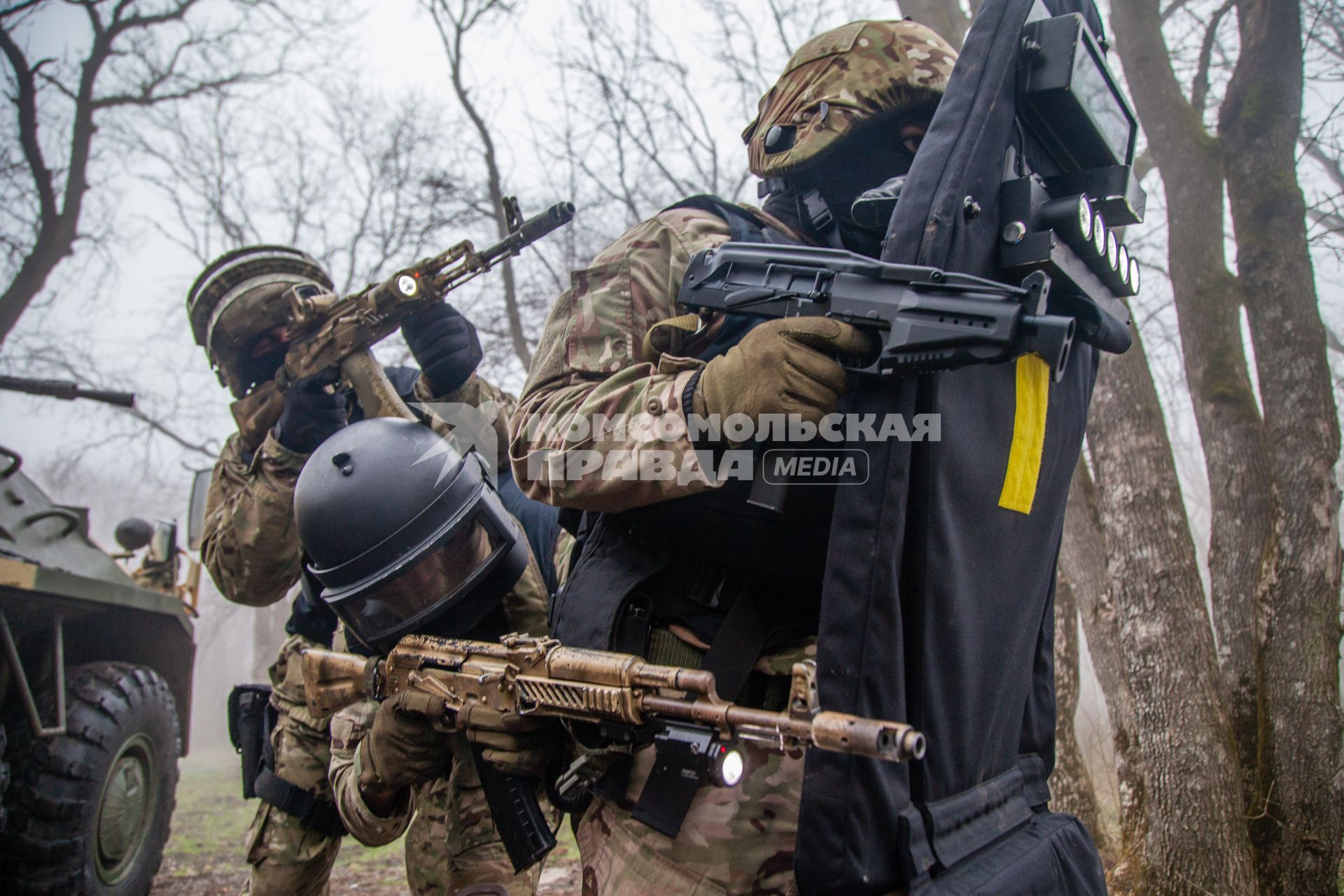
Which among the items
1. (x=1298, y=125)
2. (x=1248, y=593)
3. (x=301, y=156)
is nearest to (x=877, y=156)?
(x=1248, y=593)

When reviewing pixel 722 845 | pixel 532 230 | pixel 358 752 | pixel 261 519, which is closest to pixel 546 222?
pixel 532 230

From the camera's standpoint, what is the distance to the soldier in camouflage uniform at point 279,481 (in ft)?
10.5

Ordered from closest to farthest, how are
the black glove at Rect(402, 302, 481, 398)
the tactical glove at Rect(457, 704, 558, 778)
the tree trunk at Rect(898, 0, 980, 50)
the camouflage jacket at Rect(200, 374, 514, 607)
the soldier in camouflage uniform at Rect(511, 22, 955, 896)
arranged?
the soldier in camouflage uniform at Rect(511, 22, 955, 896) < the tactical glove at Rect(457, 704, 558, 778) < the camouflage jacket at Rect(200, 374, 514, 607) < the black glove at Rect(402, 302, 481, 398) < the tree trunk at Rect(898, 0, 980, 50)

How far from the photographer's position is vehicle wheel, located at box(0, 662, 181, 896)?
12.0 feet

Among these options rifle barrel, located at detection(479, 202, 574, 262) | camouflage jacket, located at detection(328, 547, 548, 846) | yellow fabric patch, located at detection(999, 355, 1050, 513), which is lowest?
camouflage jacket, located at detection(328, 547, 548, 846)

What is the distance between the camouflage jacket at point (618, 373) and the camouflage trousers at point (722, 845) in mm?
503

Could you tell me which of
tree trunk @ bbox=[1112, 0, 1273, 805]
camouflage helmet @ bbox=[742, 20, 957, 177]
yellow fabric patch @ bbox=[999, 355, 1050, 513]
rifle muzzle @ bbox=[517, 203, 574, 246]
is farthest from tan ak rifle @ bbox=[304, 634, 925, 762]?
tree trunk @ bbox=[1112, 0, 1273, 805]

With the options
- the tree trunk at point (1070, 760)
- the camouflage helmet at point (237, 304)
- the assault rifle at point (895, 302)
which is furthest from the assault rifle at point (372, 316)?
the tree trunk at point (1070, 760)

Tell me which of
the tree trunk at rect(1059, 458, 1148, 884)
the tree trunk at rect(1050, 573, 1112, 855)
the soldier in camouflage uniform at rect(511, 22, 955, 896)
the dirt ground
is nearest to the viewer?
the soldier in camouflage uniform at rect(511, 22, 955, 896)

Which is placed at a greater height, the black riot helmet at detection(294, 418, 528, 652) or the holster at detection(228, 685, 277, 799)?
the black riot helmet at detection(294, 418, 528, 652)

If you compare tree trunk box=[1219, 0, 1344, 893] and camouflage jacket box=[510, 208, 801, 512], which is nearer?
camouflage jacket box=[510, 208, 801, 512]

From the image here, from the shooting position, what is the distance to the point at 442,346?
338 centimetres

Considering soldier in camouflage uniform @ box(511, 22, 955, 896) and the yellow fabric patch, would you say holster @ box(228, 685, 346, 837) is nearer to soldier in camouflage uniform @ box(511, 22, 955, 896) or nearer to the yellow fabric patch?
soldier in camouflage uniform @ box(511, 22, 955, 896)

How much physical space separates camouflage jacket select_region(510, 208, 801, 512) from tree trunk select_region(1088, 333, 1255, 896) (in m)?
3.12
